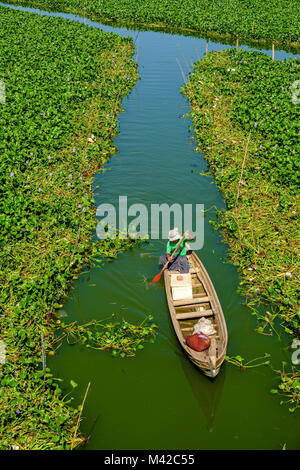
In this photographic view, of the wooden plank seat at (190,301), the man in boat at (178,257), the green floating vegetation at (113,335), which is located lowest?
the green floating vegetation at (113,335)

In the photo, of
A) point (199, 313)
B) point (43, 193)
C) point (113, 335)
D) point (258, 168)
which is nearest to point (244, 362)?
point (199, 313)

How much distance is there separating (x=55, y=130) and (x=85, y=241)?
5828 mm

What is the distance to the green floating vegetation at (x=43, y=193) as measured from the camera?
657 centimetres

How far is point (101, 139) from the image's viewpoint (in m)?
16.1

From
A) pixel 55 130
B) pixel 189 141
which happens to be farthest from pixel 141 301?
pixel 189 141

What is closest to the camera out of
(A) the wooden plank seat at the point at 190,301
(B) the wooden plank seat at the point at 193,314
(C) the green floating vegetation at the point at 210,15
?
(B) the wooden plank seat at the point at 193,314

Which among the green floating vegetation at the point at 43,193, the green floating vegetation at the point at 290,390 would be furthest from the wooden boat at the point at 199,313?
the green floating vegetation at the point at 43,193

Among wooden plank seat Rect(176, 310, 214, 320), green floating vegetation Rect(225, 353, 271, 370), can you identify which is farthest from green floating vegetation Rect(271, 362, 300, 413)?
wooden plank seat Rect(176, 310, 214, 320)

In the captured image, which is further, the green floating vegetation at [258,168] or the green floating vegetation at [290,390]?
the green floating vegetation at [258,168]

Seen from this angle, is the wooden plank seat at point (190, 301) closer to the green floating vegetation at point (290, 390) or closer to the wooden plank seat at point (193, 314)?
the wooden plank seat at point (193, 314)

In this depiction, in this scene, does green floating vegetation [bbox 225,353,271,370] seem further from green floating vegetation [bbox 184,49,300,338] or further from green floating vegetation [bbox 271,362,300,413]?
green floating vegetation [bbox 184,49,300,338]

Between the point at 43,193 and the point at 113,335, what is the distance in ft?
18.0

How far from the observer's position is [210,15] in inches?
1299

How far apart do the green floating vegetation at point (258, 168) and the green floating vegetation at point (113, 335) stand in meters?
2.44
